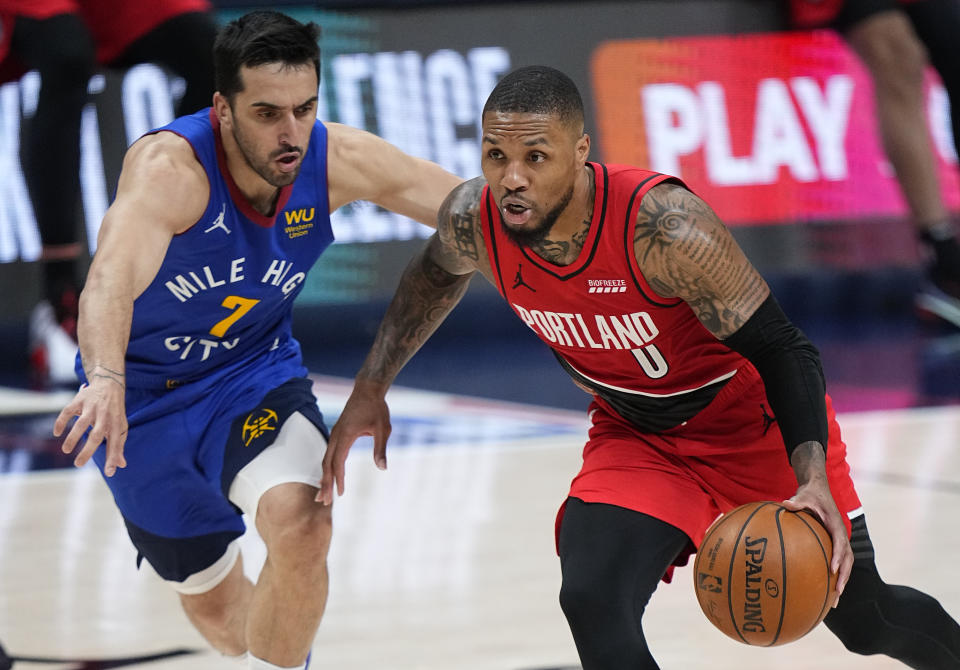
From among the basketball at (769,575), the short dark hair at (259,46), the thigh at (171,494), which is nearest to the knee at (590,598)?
the basketball at (769,575)

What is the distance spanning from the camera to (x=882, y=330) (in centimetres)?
977

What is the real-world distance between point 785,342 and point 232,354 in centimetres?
161

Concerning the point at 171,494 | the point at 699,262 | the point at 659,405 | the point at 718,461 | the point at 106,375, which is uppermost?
the point at 699,262

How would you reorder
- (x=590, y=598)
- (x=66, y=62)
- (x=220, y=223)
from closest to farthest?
(x=590, y=598)
(x=220, y=223)
(x=66, y=62)

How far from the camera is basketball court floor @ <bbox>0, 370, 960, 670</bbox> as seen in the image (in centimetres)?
428

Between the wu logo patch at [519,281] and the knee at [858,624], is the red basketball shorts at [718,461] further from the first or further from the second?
the wu logo patch at [519,281]

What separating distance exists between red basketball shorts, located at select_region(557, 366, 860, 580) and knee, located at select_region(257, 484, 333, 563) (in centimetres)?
65

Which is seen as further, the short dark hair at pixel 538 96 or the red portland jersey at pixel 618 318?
the red portland jersey at pixel 618 318

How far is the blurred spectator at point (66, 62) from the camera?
703 centimetres

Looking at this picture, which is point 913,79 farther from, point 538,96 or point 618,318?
point 538,96

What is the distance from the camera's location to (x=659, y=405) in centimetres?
344

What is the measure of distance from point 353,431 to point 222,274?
0.54 meters

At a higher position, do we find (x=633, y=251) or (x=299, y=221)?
(x=633, y=251)

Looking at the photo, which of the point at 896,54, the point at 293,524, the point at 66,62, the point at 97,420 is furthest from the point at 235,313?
the point at 896,54
